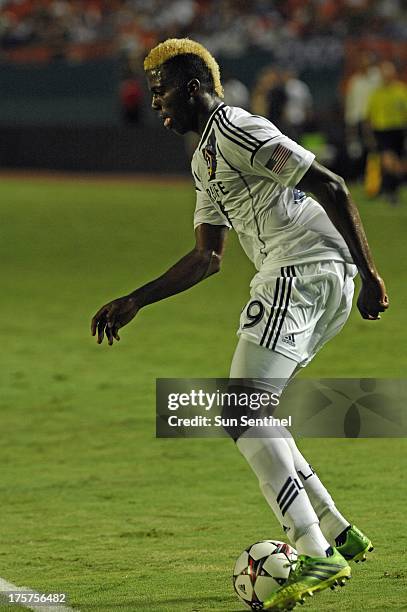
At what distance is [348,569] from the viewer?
511 centimetres

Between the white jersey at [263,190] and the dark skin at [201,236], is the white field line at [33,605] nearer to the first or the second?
the dark skin at [201,236]

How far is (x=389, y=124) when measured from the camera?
992 inches

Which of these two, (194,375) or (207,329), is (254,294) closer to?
(194,375)

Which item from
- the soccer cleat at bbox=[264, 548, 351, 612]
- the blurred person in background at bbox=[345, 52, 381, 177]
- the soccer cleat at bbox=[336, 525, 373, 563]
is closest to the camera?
the soccer cleat at bbox=[264, 548, 351, 612]

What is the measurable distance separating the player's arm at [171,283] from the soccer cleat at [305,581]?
4.09 ft

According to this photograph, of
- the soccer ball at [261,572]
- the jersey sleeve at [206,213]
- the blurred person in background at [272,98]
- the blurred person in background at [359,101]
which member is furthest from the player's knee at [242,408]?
the blurred person in background at [272,98]

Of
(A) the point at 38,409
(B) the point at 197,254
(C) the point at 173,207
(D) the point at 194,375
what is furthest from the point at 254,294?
(C) the point at 173,207

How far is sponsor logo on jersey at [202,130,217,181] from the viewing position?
5301 mm

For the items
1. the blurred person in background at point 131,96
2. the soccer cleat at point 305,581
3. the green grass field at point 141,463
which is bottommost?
the blurred person in background at point 131,96

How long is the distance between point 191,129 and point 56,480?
9.56ft

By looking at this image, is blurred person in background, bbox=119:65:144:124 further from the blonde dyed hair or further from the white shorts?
the white shorts

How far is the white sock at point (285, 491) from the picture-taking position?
506 centimetres

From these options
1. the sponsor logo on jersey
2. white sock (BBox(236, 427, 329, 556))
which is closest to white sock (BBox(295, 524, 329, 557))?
white sock (BBox(236, 427, 329, 556))

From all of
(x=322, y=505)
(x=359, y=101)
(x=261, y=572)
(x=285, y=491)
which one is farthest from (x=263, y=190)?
(x=359, y=101)
